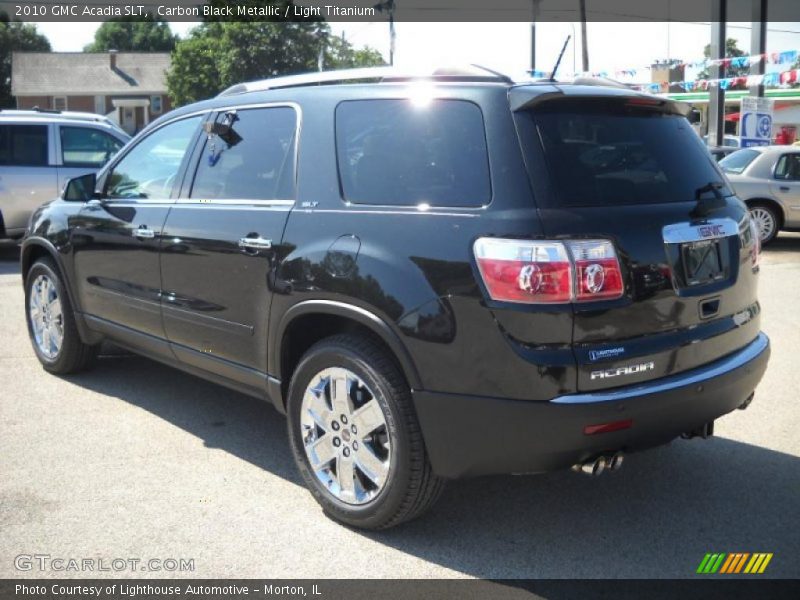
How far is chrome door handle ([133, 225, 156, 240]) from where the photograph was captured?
4.74m

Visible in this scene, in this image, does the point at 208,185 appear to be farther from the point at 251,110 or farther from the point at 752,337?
the point at 752,337

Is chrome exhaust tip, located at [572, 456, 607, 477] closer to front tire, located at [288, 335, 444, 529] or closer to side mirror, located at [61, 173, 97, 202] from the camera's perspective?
front tire, located at [288, 335, 444, 529]

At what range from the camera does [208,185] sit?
4.48m

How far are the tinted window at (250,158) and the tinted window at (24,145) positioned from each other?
8.31m

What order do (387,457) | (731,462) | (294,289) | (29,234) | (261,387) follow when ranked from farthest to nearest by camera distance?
(29,234)
(731,462)
(261,387)
(294,289)
(387,457)

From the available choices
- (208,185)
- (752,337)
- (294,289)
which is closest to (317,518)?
(294,289)

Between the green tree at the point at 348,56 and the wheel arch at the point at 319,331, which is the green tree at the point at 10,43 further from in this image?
the wheel arch at the point at 319,331

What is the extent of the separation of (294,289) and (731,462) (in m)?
2.47

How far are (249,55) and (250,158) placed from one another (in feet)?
180

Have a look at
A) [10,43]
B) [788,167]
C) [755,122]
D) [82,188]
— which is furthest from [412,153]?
[10,43]

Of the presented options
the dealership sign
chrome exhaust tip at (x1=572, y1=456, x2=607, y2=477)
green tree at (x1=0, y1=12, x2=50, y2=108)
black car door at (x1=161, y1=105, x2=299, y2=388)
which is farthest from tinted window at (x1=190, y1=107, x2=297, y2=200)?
green tree at (x1=0, y1=12, x2=50, y2=108)

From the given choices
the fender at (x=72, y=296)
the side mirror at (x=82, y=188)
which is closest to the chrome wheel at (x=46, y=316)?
the fender at (x=72, y=296)

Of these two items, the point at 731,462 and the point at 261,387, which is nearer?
the point at 261,387

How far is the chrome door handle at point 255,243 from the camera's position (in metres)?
3.91
